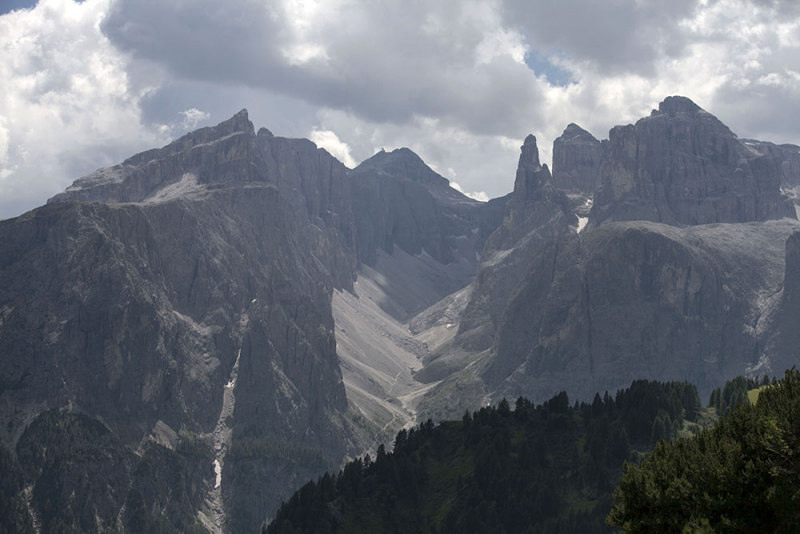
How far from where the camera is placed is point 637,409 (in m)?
190

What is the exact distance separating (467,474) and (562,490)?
25054 mm

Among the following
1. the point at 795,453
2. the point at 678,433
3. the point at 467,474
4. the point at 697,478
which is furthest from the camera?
the point at 467,474

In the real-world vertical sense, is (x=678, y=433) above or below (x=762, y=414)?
below

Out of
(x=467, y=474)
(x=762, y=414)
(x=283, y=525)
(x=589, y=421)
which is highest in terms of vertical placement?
(x=762, y=414)

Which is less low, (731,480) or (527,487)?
(731,480)

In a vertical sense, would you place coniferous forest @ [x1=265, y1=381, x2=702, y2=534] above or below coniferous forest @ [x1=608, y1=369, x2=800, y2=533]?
below

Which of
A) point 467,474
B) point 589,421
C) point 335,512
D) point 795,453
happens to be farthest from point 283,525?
point 795,453

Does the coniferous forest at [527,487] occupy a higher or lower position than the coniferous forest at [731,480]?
lower

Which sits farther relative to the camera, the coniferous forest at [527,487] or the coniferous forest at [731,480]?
the coniferous forest at [527,487]

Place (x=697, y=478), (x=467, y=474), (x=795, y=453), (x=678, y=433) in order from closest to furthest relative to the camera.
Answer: (x=795, y=453)
(x=697, y=478)
(x=678, y=433)
(x=467, y=474)

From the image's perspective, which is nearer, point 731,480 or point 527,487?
point 731,480

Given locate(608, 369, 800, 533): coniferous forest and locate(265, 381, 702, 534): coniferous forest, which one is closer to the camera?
locate(608, 369, 800, 533): coniferous forest

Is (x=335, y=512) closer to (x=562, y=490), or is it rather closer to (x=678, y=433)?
(x=562, y=490)

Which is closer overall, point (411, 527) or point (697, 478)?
point (697, 478)
